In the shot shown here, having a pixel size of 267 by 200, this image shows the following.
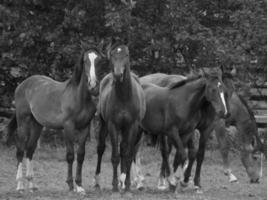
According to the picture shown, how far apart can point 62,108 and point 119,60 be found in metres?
1.39

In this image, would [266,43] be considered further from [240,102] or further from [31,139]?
[31,139]

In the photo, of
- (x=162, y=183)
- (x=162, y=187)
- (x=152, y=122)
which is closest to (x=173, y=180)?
(x=162, y=187)

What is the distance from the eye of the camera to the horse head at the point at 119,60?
34.2 ft

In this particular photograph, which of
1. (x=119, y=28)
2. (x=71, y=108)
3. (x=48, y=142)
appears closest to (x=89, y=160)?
(x=48, y=142)

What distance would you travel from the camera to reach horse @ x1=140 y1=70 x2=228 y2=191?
442 inches

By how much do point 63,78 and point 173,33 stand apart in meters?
3.00

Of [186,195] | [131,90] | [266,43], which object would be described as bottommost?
[186,195]

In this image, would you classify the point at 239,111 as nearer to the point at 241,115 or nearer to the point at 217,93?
the point at 241,115

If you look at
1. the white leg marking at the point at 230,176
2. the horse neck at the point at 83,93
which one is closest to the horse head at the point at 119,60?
the horse neck at the point at 83,93

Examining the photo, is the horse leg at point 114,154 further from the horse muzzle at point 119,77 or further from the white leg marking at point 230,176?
the white leg marking at point 230,176

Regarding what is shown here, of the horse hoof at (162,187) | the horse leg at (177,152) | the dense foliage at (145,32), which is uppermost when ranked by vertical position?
the dense foliage at (145,32)

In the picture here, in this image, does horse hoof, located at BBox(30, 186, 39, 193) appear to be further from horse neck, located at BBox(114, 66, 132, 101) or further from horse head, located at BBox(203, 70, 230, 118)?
horse head, located at BBox(203, 70, 230, 118)

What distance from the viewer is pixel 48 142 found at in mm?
18375

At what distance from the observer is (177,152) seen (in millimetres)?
11281
